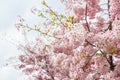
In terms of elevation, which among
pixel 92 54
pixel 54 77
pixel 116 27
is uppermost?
pixel 116 27

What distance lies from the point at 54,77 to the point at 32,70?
1754mm

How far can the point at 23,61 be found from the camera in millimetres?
12906

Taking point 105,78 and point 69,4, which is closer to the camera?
point 105,78

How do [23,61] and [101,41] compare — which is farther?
[23,61]

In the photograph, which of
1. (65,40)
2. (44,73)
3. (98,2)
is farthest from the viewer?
(44,73)

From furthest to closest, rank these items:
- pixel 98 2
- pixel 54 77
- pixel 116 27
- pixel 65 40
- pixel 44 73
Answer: pixel 44 73 < pixel 54 77 < pixel 98 2 < pixel 65 40 < pixel 116 27

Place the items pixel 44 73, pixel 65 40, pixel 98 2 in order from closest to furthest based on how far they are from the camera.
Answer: pixel 65 40, pixel 98 2, pixel 44 73

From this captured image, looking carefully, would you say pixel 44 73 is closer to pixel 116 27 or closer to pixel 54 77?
pixel 54 77

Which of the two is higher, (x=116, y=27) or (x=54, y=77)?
(x=116, y=27)

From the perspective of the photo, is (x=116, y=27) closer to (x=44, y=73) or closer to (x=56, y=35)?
(x=56, y=35)

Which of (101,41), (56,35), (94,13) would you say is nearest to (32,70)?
(56,35)

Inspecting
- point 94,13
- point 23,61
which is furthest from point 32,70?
point 94,13

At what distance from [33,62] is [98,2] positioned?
4674 mm

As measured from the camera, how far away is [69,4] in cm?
890
